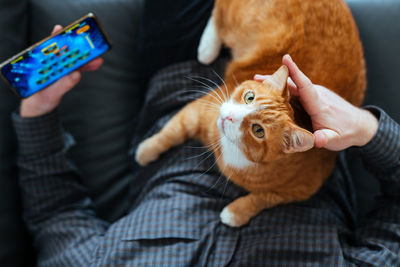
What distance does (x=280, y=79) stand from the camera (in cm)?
80

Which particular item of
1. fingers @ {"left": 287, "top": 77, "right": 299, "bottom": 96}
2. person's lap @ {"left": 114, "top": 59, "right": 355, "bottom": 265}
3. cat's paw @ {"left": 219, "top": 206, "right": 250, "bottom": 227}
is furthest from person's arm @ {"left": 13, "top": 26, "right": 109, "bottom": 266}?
fingers @ {"left": 287, "top": 77, "right": 299, "bottom": 96}

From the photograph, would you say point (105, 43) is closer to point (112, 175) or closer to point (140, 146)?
point (140, 146)

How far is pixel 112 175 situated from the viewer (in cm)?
139

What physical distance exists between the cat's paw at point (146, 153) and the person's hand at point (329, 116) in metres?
0.50

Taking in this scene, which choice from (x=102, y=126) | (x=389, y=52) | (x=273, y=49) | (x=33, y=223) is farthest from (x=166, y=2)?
(x=33, y=223)

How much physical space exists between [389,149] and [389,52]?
440 mm

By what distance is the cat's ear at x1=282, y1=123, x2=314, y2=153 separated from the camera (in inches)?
28.0

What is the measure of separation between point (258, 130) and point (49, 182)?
81cm

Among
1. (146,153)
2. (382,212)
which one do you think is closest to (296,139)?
(382,212)

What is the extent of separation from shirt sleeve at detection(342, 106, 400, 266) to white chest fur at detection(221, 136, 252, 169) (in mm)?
359

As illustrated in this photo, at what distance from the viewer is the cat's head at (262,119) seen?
2.67 feet

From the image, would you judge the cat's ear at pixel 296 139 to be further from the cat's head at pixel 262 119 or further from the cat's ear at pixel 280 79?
the cat's ear at pixel 280 79

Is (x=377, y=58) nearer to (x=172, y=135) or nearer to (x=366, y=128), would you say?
(x=366, y=128)

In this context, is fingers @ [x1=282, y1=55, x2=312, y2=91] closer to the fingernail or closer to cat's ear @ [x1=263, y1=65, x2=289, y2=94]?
cat's ear @ [x1=263, y1=65, x2=289, y2=94]
